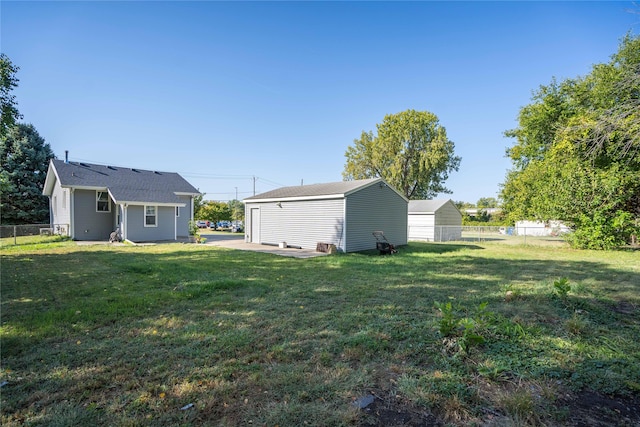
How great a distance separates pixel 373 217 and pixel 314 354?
36.4 feet

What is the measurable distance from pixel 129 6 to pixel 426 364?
10.6 meters

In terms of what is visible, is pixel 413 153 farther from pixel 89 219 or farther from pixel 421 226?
pixel 89 219

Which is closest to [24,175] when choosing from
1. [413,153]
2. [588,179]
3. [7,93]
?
[7,93]

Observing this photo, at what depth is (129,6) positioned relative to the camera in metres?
7.91

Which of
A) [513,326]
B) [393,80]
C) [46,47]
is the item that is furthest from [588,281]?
[46,47]

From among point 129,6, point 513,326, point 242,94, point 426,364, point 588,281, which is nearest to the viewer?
point 426,364

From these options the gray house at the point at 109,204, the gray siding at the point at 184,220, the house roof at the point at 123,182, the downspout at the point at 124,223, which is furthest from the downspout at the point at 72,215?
the gray siding at the point at 184,220

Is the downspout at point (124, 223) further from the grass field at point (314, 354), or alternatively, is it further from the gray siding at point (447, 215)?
the gray siding at point (447, 215)

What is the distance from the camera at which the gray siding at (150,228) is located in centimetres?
1590

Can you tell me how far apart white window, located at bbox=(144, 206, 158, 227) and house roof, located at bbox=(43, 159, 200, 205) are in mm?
578

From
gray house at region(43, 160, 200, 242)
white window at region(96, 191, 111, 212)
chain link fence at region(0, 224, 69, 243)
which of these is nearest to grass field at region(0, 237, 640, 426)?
gray house at region(43, 160, 200, 242)

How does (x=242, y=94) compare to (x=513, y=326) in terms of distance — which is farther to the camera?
(x=242, y=94)

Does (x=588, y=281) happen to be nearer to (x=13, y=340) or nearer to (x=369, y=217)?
(x=369, y=217)

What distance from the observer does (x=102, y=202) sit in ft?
57.0
